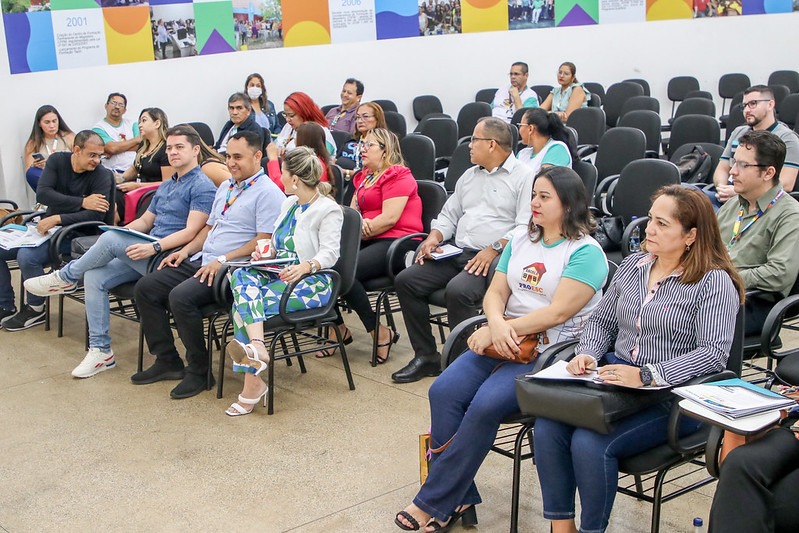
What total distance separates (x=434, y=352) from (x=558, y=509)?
2.01 m

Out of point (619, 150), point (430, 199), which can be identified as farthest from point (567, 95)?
point (430, 199)

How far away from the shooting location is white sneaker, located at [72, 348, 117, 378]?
484cm

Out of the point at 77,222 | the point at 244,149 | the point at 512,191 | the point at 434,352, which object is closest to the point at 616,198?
the point at 512,191

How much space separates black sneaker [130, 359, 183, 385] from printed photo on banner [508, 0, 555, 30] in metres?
7.40

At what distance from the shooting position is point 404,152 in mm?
6500

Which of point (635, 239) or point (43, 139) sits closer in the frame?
point (635, 239)

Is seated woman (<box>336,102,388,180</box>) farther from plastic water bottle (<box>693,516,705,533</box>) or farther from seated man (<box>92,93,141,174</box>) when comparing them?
plastic water bottle (<box>693,516,705,533</box>)

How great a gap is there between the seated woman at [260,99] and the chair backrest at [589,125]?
2840mm

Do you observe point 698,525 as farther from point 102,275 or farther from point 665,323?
point 102,275

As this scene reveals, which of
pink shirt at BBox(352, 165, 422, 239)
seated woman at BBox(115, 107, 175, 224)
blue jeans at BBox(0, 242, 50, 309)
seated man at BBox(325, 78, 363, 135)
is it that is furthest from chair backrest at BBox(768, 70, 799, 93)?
blue jeans at BBox(0, 242, 50, 309)

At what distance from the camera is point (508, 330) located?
3.08 meters

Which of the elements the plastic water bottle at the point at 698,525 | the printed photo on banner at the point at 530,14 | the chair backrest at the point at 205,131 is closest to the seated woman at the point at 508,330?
the plastic water bottle at the point at 698,525

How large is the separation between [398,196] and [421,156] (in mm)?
1560

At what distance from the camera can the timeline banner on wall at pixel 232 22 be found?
26.2ft
